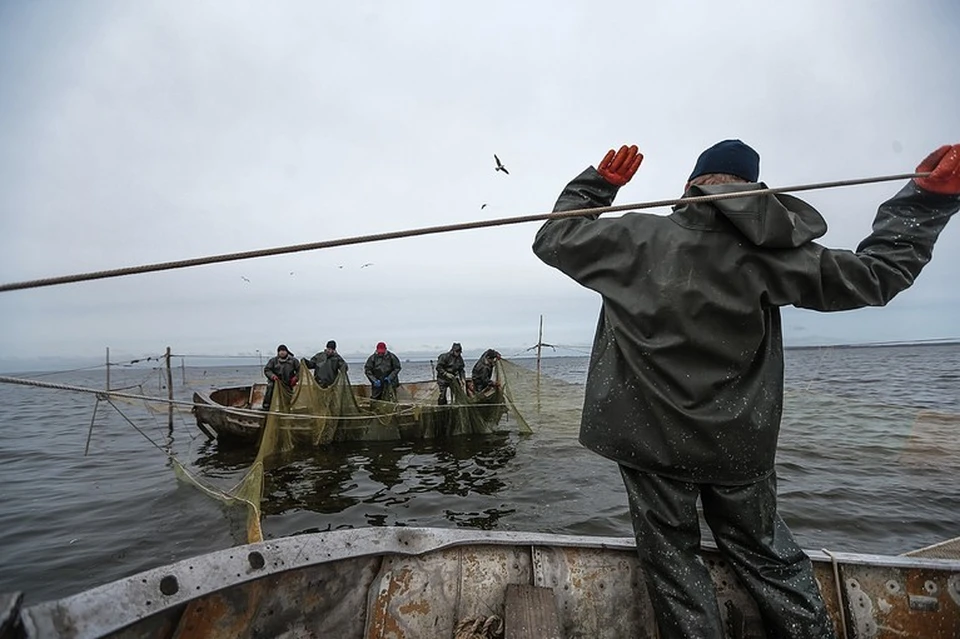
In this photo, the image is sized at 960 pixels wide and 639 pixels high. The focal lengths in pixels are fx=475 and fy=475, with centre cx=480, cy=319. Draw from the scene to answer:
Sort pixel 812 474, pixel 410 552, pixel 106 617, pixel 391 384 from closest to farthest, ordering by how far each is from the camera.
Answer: pixel 106 617 < pixel 410 552 < pixel 812 474 < pixel 391 384

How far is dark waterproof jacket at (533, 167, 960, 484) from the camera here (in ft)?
6.00

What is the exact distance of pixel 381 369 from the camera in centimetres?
1441

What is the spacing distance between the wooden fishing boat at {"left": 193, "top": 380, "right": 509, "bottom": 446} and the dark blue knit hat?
1039 centimetres

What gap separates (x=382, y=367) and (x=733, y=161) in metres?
13.2

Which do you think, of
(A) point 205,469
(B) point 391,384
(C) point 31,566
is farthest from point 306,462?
(C) point 31,566

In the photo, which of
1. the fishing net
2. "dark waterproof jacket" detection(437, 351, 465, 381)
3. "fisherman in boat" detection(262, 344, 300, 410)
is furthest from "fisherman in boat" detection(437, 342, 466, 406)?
"fisherman in boat" detection(262, 344, 300, 410)

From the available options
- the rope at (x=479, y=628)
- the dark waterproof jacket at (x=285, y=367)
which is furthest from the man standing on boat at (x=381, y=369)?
the rope at (x=479, y=628)

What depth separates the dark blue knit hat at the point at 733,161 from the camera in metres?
2.06

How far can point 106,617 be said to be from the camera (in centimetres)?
162

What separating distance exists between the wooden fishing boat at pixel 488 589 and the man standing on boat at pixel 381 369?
11.8 m

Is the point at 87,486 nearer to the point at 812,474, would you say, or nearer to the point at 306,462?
the point at 306,462

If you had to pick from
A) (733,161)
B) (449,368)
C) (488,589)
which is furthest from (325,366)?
(733,161)

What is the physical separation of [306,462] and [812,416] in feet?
51.3

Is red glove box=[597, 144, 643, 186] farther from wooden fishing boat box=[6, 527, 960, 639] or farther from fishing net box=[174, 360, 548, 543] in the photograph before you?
fishing net box=[174, 360, 548, 543]
